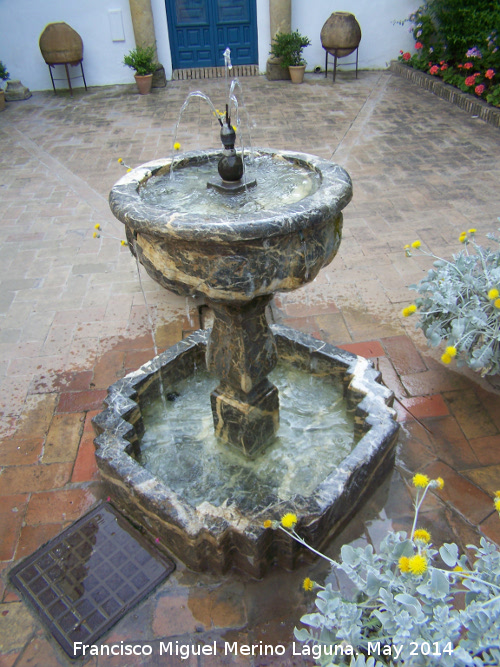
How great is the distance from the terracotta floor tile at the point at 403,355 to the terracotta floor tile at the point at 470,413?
11.8 inches

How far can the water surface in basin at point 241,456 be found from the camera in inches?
107

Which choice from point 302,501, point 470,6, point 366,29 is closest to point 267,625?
point 302,501

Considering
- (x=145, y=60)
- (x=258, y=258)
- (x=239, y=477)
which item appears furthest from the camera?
(x=145, y=60)

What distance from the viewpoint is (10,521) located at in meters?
2.69

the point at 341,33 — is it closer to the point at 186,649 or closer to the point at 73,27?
the point at 73,27

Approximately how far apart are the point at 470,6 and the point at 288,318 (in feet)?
26.4

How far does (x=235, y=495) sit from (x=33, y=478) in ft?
3.80

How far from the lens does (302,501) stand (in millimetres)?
2350

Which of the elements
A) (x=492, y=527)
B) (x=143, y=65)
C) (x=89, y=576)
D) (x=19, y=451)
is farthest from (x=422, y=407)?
(x=143, y=65)

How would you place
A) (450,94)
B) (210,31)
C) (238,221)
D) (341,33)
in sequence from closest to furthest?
(238,221)
(450,94)
(341,33)
(210,31)

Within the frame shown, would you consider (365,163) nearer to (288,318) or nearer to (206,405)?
(288,318)

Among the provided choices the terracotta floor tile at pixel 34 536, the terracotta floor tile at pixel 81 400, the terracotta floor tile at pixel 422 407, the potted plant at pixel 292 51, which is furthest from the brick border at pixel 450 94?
the terracotta floor tile at pixel 34 536

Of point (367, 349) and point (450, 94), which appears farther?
point (450, 94)

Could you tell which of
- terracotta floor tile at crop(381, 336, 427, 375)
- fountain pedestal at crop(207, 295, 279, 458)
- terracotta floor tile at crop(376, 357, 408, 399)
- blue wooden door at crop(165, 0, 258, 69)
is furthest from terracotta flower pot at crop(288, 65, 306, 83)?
fountain pedestal at crop(207, 295, 279, 458)
